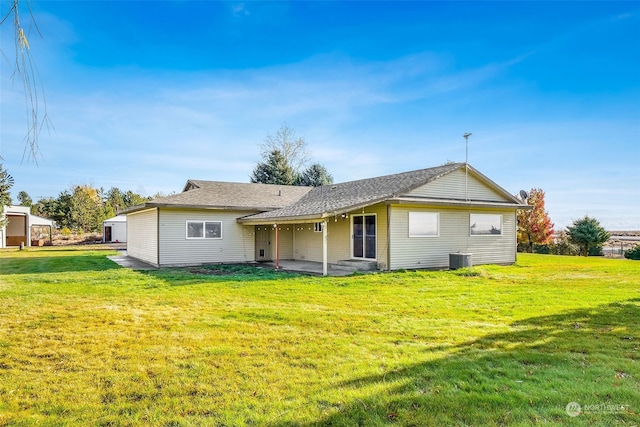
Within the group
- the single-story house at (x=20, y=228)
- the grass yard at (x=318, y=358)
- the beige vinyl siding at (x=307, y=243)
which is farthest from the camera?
the single-story house at (x=20, y=228)

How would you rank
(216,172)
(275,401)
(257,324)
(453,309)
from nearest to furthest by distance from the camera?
(275,401), (257,324), (453,309), (216,172)

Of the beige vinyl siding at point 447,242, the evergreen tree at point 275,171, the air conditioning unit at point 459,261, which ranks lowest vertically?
the air conditioning unit at point 459,261

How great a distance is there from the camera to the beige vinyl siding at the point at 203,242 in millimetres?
15195

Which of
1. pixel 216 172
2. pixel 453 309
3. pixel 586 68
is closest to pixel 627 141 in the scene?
pixel 586 68

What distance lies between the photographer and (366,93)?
16.9 m

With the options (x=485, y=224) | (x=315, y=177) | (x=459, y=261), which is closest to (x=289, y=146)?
(x=315, y=177)

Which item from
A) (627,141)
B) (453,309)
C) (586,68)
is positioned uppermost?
(586,68)

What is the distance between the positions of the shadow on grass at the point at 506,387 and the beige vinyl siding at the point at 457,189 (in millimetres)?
9448

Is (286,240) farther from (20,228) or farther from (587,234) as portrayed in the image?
(20,228)

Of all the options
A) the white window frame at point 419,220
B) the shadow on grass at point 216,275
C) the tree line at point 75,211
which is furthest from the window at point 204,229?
the tree line at point 75,211

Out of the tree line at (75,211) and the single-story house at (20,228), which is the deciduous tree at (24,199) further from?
the single-story house at (20,228)

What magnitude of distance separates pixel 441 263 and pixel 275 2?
34.2ft

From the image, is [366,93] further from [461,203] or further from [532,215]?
[532,215]

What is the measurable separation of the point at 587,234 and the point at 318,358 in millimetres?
25047
